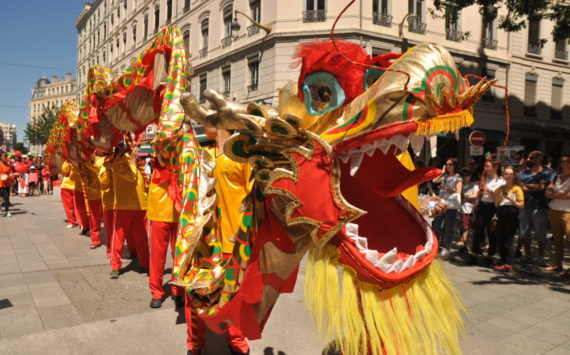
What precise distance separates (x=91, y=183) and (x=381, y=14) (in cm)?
1273

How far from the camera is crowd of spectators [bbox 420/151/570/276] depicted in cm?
562

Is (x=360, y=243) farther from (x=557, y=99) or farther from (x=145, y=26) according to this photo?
(x=145, y=26)

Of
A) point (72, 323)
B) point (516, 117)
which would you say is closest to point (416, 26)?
point (516, 117)

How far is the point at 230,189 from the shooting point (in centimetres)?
289

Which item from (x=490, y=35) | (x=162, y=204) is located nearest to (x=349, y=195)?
(x=162, y=204)

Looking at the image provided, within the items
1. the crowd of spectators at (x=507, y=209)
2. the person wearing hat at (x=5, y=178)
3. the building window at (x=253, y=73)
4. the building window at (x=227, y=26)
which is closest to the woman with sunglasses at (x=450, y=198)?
the crowd of spectators at (x=507, y=209)

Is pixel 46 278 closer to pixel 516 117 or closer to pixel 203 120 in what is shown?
pixel 203 120

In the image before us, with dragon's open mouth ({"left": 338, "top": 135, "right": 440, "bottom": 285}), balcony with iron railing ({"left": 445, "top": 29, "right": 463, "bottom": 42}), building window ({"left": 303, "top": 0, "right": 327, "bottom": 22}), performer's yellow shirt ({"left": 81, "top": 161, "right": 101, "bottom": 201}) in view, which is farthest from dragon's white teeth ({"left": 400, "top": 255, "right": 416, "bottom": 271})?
balcony with iron railing ({"left": 445, "top": 29, "right": 463, "bottom": 42})

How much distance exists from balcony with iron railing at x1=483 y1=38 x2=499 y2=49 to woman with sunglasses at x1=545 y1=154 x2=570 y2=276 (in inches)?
584

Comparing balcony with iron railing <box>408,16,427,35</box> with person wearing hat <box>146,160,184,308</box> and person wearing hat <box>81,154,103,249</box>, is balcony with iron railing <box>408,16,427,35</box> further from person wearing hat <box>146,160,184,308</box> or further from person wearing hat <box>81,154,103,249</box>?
person wearing hat <box>146,160,184,308</box>

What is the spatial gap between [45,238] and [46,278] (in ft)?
10.2

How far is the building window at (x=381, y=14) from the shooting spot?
15.4 m

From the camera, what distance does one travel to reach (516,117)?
1933 centimetres

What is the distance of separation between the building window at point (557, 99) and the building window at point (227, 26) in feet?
53.3
